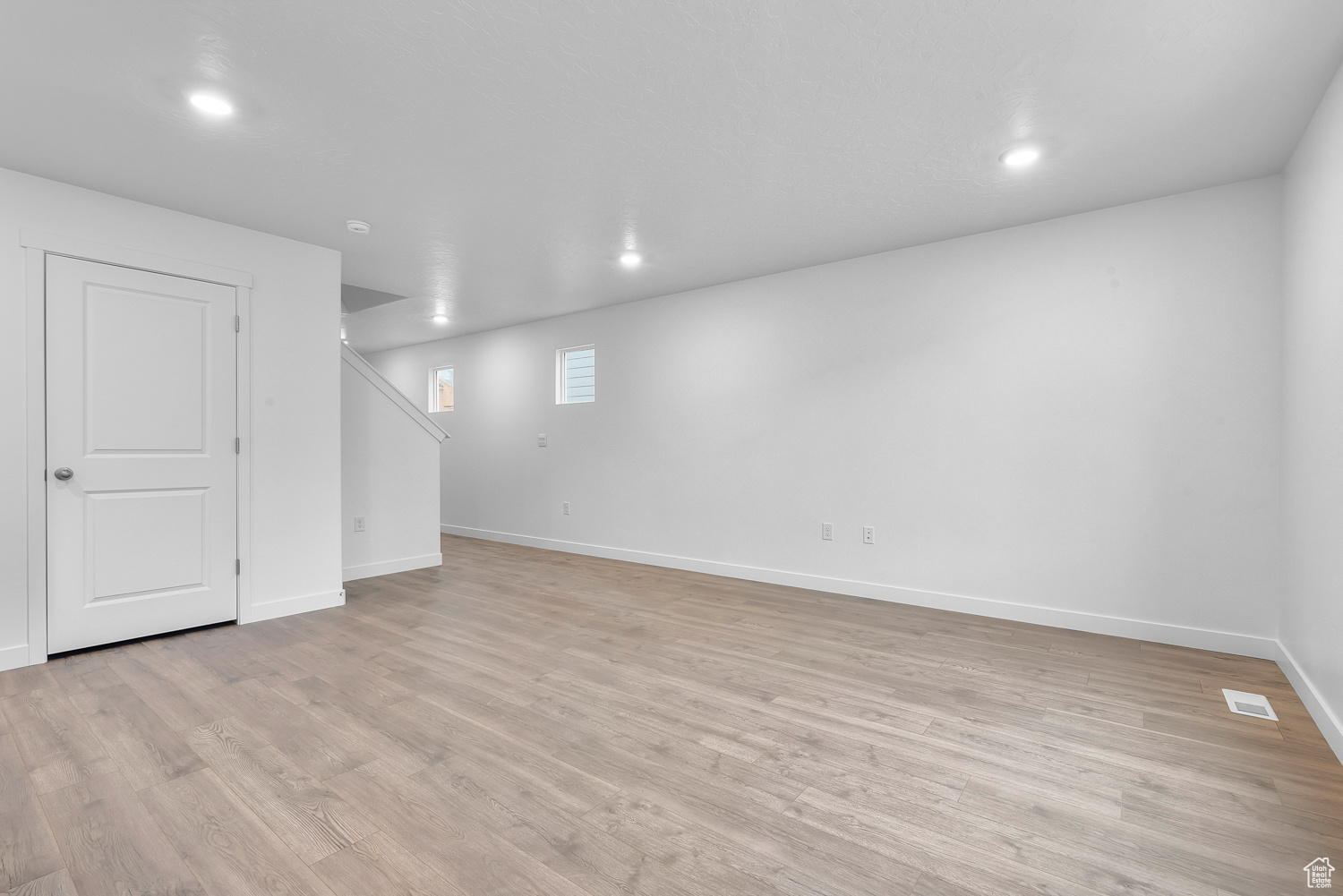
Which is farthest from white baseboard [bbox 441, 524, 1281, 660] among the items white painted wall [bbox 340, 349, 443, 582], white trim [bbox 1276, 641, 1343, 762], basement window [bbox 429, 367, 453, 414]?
basement window [bbox 429, 367, 453, 414]

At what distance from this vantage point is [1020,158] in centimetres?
298

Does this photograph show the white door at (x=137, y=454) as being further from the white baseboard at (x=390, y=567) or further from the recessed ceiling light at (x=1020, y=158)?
the recessed ceiling light at (x=1020, y=158)

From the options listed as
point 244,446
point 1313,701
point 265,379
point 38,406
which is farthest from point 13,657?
point 1313,701

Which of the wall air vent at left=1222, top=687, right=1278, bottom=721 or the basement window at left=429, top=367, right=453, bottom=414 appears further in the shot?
the basement window at left=429, top=367, right=453, bottom=414

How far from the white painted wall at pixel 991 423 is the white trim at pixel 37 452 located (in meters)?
3.97

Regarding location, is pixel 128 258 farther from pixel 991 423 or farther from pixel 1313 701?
pixel 1313 701

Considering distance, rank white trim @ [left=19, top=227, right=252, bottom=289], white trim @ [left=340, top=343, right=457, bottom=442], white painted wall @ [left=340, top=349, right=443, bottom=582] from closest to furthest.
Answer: white trim @ [left=19, top=227, right=252, bottom=289] < white trim @ [left=340, top=343, right=457, bottom=442] < white painted wall @ [left=340, top=349, right=443, bottom=582]

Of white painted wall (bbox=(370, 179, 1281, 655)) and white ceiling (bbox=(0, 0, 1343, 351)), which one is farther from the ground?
white ceiling (bbox=(0, 0, 1343, 351))

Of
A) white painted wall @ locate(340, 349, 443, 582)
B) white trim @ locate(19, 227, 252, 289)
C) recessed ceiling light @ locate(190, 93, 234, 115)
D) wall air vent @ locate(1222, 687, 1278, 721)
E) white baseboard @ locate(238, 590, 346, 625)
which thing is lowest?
wall air vent @ locate(1222, 687, 1278, 721)

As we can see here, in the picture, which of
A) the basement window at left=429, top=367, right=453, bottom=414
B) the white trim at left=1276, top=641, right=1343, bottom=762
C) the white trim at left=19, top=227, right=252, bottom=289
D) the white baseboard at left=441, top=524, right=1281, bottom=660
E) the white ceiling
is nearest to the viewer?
the white ceiling

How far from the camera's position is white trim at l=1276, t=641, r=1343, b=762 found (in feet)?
7.11

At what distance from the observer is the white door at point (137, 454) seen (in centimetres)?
323

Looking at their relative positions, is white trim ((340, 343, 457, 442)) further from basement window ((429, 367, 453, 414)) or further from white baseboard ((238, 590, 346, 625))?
basement window ((429, 367, 453, 414))

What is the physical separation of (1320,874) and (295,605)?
4858 millimetres
